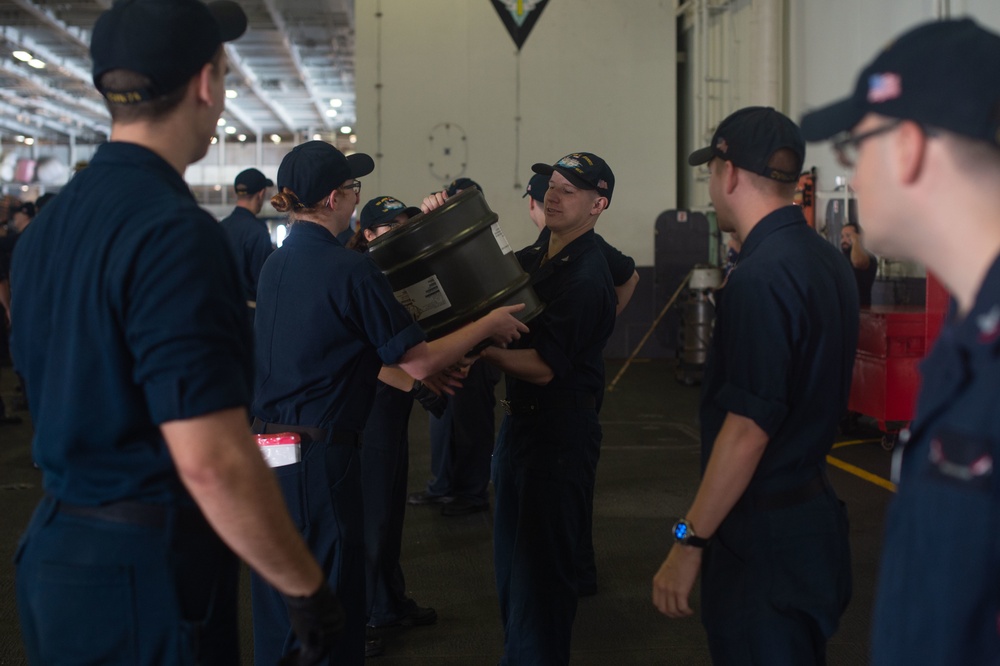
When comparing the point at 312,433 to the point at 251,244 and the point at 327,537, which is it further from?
the point at 251,244

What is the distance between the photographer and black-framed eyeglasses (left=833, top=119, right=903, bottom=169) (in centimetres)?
128

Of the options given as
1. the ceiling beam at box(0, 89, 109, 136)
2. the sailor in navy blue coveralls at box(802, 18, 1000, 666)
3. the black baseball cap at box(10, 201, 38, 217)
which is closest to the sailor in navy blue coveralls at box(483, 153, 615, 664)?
the sailor in navy blue coveralls at box(802, 18, 1000, 666)

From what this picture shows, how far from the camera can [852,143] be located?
1.38m

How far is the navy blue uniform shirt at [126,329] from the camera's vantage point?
5.12 feet

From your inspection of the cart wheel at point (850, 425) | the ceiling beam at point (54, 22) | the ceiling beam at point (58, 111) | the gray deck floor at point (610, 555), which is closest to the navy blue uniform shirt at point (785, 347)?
the gray deck floor at point (610, 555)

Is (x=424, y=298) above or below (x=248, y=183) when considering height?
below

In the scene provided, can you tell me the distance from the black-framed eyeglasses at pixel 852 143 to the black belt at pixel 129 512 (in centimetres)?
123

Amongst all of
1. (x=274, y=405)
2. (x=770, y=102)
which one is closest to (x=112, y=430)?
(x=274, y=405)

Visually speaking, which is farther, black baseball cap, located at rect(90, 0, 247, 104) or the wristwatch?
the wristwatch

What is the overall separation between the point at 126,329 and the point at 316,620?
62 cm

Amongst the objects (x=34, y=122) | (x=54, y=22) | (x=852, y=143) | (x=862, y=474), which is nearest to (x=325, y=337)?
(x=852, y=143)

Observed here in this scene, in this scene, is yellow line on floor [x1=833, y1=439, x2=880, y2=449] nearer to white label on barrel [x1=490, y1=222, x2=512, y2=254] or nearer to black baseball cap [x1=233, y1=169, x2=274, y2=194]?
black baseball cap [x1=233, y1=169, x2=274, y2=194]

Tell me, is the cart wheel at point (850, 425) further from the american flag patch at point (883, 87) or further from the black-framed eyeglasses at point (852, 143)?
the american flag patch at point (883, 87)

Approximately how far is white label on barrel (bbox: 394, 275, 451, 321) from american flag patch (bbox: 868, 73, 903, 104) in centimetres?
185
